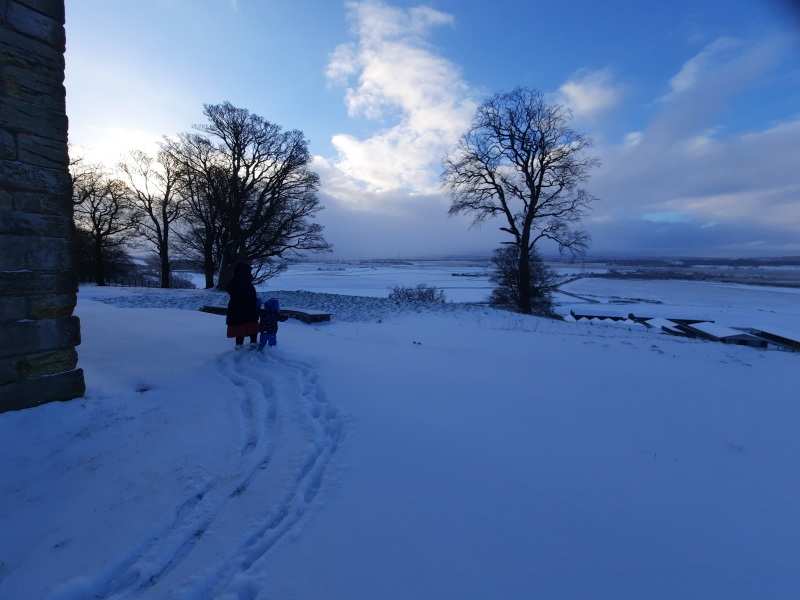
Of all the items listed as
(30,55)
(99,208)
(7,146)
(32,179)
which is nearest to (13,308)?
(32,179)

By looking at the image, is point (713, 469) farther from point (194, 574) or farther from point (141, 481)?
point (141, 481)

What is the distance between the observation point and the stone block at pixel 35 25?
3.61 m

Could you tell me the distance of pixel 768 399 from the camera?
5.48 metres

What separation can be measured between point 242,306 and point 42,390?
9.19 ft

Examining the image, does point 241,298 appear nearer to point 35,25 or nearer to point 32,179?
point 32,179

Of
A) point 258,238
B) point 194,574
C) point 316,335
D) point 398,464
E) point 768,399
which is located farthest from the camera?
point 258,238

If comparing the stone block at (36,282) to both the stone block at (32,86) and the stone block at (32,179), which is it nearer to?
the stone block at (32,179)

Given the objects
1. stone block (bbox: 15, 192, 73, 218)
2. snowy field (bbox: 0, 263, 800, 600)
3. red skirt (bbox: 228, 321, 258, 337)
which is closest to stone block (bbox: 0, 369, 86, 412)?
snowy field (bbox: 0, 263, 800, 600)

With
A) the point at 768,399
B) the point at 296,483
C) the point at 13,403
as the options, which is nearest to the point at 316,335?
the point at 13,403

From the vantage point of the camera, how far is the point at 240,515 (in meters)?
2.60

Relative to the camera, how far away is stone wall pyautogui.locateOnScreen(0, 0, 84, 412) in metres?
3.62

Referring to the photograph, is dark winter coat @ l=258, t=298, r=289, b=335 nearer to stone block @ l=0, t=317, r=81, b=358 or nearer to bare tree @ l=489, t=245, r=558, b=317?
stone block @ l=0, t=317, r=81, b=358

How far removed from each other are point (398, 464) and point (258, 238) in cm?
2066

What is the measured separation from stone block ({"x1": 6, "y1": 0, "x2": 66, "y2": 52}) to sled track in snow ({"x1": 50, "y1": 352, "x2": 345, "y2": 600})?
4.47m
